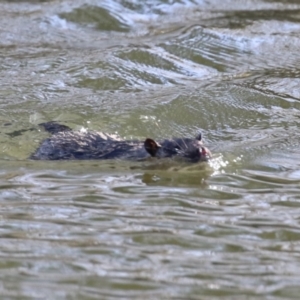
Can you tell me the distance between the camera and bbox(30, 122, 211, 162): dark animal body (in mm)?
6401

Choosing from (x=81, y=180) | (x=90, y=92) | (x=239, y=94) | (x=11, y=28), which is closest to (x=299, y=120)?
(x=239, y=94)

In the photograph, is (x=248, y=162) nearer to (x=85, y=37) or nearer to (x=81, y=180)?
(x=81, y=180)

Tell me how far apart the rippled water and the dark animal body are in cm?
10

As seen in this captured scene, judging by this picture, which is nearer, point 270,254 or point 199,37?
point 270,254

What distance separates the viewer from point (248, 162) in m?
6.60

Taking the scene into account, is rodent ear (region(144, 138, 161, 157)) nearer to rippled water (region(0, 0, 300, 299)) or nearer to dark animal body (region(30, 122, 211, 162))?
dark animal body (region(30, 122, 211, 162))

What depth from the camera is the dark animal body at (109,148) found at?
6401 mm

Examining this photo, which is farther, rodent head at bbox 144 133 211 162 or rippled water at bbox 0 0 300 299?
rodent head at bbox 144 133 211 162

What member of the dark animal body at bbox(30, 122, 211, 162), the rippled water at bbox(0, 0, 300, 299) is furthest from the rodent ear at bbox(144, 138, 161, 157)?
the rippled water at bbox(0, 0, 300, 299)

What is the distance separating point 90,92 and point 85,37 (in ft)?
8.84

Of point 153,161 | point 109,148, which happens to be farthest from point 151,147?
point 109,148

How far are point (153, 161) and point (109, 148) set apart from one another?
1.46 ft

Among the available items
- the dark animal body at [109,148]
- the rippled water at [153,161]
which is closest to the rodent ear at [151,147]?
the dark animal body at [109,148]

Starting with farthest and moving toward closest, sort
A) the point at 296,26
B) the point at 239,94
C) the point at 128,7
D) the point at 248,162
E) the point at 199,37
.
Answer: the point at 128,7, the point at 296,26, the point at 199,37, the point at 239,94, the point at 248,162
